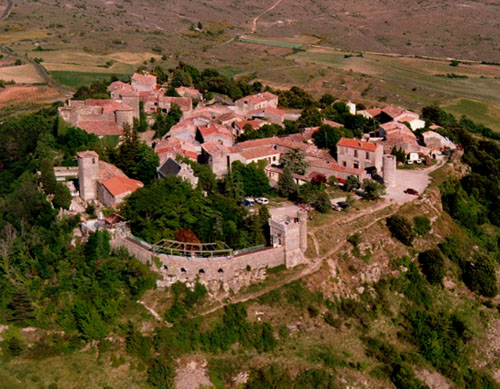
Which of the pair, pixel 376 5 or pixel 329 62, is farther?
→ pixel 376 5

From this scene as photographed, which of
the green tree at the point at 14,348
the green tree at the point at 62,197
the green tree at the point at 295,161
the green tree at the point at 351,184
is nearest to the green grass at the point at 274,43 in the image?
the green tree at the point at 295,161

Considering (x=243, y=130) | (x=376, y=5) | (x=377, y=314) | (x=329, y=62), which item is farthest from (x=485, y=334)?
(x=376, y=5)

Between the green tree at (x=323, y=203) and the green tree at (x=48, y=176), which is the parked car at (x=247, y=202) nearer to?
the green tree at (x=323, y=203)

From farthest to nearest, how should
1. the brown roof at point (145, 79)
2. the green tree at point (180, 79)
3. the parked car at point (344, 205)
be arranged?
the green tree at point (180, 79) < the brown roof at point (145, 79) < the parked car at point (344, 205)

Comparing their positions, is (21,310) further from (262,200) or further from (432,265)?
(432,265)

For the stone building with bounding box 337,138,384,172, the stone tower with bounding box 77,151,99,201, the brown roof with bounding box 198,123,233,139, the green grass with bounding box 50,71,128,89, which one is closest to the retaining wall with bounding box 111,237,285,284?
the stone tower with bounding box 77,151,99,201

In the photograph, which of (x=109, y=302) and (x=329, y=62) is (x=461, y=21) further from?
(x=109, y=302)

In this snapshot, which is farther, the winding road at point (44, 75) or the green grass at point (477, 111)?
the winding road at point (44, 75)

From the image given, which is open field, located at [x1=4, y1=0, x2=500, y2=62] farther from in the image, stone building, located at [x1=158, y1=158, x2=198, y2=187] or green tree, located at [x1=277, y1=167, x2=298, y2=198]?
stone building, located at [x1=158, y1=158, x2=198, y2=187]
